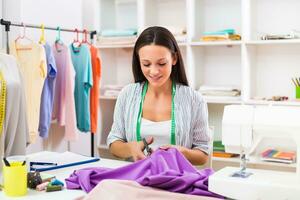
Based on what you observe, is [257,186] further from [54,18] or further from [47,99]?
[54,18]

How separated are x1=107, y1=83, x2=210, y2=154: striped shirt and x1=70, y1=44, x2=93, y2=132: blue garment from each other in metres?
1.31

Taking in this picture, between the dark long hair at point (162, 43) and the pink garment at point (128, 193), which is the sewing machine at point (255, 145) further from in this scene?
the dark long hair at point (162, 43)

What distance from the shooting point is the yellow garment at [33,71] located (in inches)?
132

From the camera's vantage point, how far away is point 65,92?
364cm

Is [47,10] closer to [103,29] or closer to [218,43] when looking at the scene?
[103,29]

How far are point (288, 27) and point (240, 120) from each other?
94.2 inches

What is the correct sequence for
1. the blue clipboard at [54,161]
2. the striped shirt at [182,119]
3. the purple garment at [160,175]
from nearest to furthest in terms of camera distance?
the purple garment at [160,175] → the blue clipboard at [54,161] → the striped shirt at [182,119]

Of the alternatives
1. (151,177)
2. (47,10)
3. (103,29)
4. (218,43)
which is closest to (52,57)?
(47,10)

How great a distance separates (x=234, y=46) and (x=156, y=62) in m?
1.87

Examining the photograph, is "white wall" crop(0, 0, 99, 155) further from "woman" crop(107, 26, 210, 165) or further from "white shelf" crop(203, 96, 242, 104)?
"woman" crop(107, 26, 210, 165)

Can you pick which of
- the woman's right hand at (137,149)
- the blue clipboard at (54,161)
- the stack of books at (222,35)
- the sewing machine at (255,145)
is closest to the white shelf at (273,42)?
the stack of books at (222,35)

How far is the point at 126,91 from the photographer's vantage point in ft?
8.36

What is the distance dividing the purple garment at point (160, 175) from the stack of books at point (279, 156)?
1.67 meters

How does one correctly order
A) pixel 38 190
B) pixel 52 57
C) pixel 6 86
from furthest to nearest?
pixel 52 57 → pixel 6 86 → pixel 38 190
